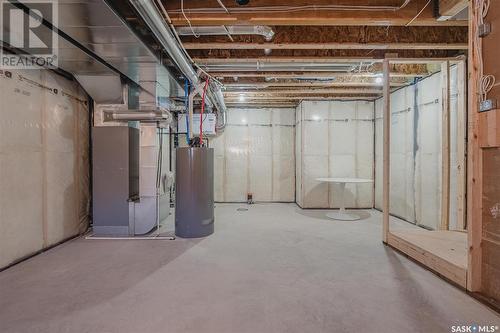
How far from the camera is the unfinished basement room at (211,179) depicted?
6.15ft

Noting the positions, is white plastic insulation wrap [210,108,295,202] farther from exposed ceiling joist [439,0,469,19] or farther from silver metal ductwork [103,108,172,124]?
exposed ceiling joist [439,0,469,19]

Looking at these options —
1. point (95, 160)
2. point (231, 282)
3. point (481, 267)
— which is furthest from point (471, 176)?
point (95, 160)

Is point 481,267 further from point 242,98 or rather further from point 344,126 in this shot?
point 242,98

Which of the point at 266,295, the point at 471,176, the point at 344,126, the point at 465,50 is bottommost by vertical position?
the point at 266,295

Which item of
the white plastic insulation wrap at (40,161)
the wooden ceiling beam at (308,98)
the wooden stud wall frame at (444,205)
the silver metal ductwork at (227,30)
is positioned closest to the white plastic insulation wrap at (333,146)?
the wooden ceiling beam at (308,98)

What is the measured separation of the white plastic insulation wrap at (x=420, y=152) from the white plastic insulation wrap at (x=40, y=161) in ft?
17.3

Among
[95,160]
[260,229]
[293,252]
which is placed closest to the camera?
[293,252]

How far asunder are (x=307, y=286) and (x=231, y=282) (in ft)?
2.17

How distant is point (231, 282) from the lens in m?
2.27

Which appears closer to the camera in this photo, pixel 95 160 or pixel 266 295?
pixel 266 295

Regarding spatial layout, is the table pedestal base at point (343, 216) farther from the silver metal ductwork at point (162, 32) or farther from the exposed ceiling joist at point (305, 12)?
the silver metal ductwork at point (162, 32)

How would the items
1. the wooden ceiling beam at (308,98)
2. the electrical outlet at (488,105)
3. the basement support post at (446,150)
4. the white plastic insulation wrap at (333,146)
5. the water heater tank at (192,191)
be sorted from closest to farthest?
the electrical outlet at (488,105)
the basement support post at (446,150)
the water heater tank at (192,191)
the wooden ceiling beam at (308,98)
the white plastic insulation wrap at (333,146)

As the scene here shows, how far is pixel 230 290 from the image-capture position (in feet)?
6.99

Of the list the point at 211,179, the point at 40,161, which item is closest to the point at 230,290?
the point at 211,179
